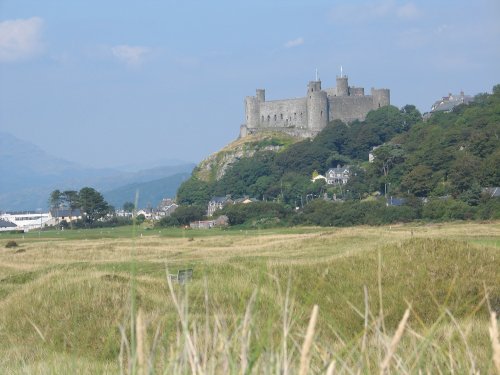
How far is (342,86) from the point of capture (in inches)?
4338

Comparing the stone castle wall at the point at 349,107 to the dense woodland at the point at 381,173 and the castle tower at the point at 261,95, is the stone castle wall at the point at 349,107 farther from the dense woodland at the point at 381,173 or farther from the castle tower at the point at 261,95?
the castle tower at the point at 261,95

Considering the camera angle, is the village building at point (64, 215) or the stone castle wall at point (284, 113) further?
the stone castle wall at point (284, 113)

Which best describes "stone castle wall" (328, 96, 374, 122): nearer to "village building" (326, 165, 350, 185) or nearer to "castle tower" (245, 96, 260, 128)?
"castle tower" (245, 96, 260, 128)

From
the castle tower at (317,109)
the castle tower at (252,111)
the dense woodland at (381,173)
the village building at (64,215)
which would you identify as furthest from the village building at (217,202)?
the castle tower at (252,111)

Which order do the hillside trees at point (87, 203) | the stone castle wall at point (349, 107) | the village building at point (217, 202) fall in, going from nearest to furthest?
the hillside trees at point (87, 203) → the village building at point (217, 202) → the stone castle wall at point (349, 107)

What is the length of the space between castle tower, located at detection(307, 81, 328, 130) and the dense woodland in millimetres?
4472

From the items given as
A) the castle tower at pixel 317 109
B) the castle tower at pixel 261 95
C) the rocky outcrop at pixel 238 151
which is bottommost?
the rocky outcrop at pixel 238 151

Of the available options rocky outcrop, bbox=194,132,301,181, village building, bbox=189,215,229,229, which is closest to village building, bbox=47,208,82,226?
rocky outcrop, bbox=194,132,301,181

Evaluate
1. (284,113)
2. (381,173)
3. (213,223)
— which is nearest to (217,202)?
(381,173)

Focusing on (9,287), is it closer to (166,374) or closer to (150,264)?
(150,264)

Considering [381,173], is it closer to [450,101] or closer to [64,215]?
[64,215]

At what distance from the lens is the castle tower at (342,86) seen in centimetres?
11019

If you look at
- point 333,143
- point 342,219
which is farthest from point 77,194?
point 342,219

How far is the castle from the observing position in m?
106
